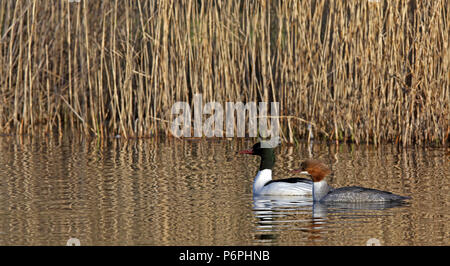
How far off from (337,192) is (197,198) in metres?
1.37

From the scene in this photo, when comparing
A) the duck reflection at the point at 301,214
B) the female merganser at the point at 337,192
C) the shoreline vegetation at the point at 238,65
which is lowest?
the duck reflection at the point at 301,214

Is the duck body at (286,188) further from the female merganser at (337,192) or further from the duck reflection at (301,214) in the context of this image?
the female merganser at (337,192)

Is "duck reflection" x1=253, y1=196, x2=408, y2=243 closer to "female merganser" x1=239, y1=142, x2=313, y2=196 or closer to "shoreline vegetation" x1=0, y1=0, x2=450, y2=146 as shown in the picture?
"female merganser" x1=239, y1=142, x2=313, y2=196

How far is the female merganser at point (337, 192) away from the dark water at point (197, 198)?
9 cm

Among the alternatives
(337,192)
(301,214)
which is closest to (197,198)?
(301,214)

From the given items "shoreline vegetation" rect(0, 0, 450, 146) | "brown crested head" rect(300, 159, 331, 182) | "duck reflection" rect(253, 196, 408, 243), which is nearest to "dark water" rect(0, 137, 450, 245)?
"duck reflection" rect(253, 196, 408, 243)

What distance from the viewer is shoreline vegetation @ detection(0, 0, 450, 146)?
12289 mm

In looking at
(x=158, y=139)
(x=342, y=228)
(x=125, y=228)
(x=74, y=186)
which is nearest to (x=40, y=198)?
(x=74, y=186)

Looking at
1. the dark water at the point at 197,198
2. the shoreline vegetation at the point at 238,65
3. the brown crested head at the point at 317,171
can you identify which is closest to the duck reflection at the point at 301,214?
the dark water at the point at 197,198

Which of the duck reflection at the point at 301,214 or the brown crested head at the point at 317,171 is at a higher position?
the brown crested head at the point at 317,171

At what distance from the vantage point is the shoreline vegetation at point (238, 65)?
1229 cm

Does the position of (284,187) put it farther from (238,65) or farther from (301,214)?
(238,65)
